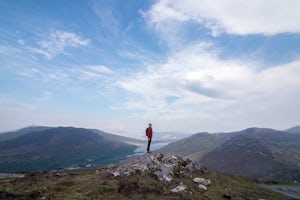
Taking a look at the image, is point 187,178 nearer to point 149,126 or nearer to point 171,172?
point 171,172

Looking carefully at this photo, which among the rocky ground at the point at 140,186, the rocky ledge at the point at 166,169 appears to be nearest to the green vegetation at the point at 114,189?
the rocky ground at the point at 140,186

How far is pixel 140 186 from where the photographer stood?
25172 mm

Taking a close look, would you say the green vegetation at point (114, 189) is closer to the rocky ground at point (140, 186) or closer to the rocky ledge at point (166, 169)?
the rocky ground at point (140, 186)

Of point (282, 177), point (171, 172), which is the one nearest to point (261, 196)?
point (171, 172)

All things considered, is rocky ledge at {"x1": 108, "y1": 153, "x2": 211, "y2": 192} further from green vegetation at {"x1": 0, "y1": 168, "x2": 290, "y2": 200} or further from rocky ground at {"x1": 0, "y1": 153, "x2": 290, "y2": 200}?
green vegetation at {"x1": 0, "y1": 168, "x2": 290, "y2": 200}

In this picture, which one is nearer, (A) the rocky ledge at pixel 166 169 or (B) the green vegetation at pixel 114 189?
(B) the green vegetation at pixel 114 189

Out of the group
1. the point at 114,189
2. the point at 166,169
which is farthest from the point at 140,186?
the point at 166,169

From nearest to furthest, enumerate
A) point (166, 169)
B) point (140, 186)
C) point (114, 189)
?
point (114, 189) → point (140, 186) → point (166, 169)

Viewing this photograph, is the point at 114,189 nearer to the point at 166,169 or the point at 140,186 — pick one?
the point at 140,186

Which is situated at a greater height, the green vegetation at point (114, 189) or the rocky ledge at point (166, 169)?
the rocky ledge at point (166, 169)

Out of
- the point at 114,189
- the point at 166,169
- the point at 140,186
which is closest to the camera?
the point at 114,189

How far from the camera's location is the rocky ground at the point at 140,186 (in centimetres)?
2350

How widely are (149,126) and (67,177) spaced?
13.1m

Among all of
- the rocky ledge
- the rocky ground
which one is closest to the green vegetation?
the rocky ground
